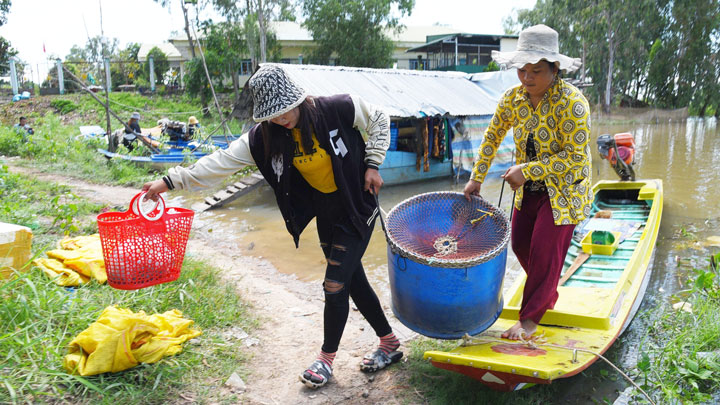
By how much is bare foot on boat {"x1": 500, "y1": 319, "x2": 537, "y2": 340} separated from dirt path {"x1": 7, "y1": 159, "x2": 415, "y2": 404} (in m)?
0.69

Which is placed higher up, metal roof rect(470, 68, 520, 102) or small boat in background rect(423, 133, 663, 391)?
metal roof rect(470, 68, 520, 102)

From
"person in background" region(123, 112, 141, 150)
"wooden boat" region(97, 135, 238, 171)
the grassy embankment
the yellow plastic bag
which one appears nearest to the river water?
"wooden boat" region(97, 135, 238, 171)

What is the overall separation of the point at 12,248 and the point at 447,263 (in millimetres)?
2676

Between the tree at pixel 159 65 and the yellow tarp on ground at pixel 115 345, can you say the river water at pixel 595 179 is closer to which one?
the yellow tarp on ground at pixel 115 345

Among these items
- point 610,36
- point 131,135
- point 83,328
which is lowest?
point 83,328

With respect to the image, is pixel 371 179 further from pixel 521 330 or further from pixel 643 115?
pixel 643 115

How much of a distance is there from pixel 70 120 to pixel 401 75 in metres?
15.2

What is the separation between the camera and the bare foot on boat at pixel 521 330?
8.84 ft

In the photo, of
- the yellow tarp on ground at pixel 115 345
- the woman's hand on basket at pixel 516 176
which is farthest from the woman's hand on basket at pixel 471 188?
the yellow tarp on ground at pixel 115 345

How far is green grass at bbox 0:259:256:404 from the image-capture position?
2295 millimetres

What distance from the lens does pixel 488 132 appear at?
9.52 ft

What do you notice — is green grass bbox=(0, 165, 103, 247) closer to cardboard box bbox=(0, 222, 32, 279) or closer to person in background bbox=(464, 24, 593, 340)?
cardboard box bbox=(0, 222, 32, 279)

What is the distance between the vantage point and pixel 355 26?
26484 mm

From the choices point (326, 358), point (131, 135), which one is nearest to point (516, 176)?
point (326, 358)
